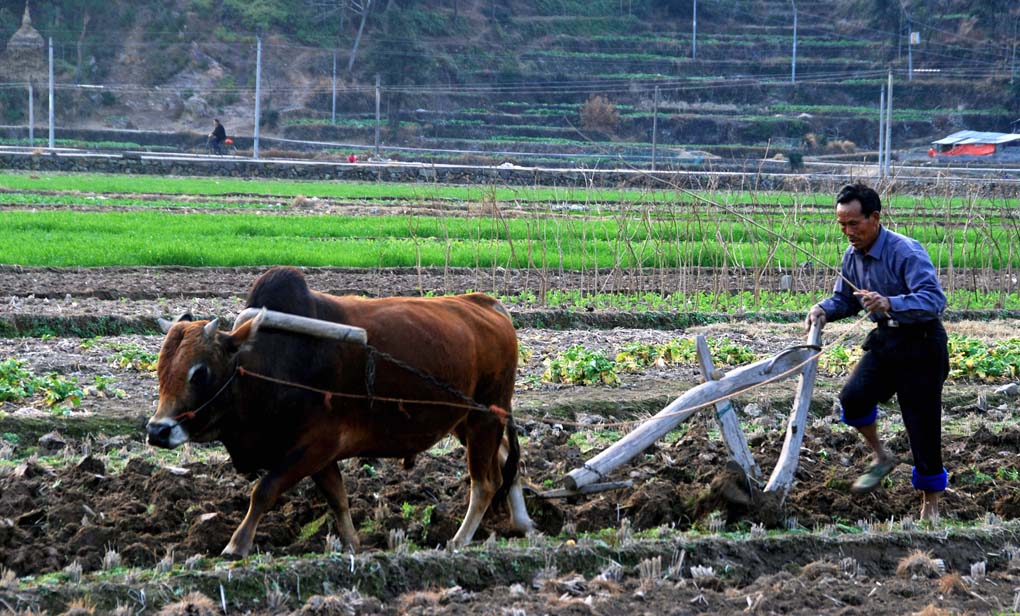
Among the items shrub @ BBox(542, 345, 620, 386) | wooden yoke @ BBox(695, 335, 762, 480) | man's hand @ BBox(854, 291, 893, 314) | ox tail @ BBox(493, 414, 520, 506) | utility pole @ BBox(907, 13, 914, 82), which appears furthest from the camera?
utility pole @ BBox(907, 13, 914, 82)

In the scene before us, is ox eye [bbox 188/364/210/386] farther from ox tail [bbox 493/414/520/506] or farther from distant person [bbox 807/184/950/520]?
distant person [bbox 807/184/950/520]

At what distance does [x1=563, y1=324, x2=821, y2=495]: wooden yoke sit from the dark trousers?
241 millimetres

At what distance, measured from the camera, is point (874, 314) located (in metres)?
6.06

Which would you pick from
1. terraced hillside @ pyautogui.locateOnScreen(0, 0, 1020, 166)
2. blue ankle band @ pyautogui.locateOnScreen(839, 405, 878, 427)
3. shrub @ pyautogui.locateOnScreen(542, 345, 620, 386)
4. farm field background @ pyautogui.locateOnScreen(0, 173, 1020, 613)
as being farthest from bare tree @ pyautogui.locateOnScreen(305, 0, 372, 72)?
blue ankle band @ pyautogui.locateOnScreen(839, 405, 878, 427)

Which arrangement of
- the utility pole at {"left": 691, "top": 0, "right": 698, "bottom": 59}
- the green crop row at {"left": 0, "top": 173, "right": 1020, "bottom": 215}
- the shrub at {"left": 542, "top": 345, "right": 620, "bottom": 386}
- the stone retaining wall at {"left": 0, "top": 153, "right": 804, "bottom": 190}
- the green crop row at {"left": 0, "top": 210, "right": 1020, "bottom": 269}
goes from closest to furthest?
1. the shrub at {"left": 542, "top": 345, "right": 620, "bottom": 386}
2. the green crop row at {"left": 0, "top": 210, "right": 1020, "bottom": 269}
3. the green crop row at {"left": 0, "top": 173, "right": 1020, "bottom": 215}
4. the stone retaining wall at {"left": 0, "top": 153, "right": 804, "bottom": 190}
5. the utility pole at {"left": 691, "top": 0, "right": 698, "bottom": 59}

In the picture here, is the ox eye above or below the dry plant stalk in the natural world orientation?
above

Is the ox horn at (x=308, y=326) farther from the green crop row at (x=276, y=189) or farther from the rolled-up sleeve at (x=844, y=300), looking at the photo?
the green crop row at (x=276, y=189)

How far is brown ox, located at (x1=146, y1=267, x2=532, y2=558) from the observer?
5.41 m

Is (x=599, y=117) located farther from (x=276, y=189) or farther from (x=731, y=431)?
(x=731, y=431)

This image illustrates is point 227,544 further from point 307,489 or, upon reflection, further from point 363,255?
point 363,255

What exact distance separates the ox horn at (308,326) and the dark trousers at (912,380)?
2.52 m

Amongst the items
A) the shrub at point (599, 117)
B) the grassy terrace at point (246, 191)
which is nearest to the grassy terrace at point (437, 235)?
the grassy terrace at point (246, 191)

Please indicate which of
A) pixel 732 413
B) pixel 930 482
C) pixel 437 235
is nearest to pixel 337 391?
pixel 732 413

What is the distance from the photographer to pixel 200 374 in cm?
539
